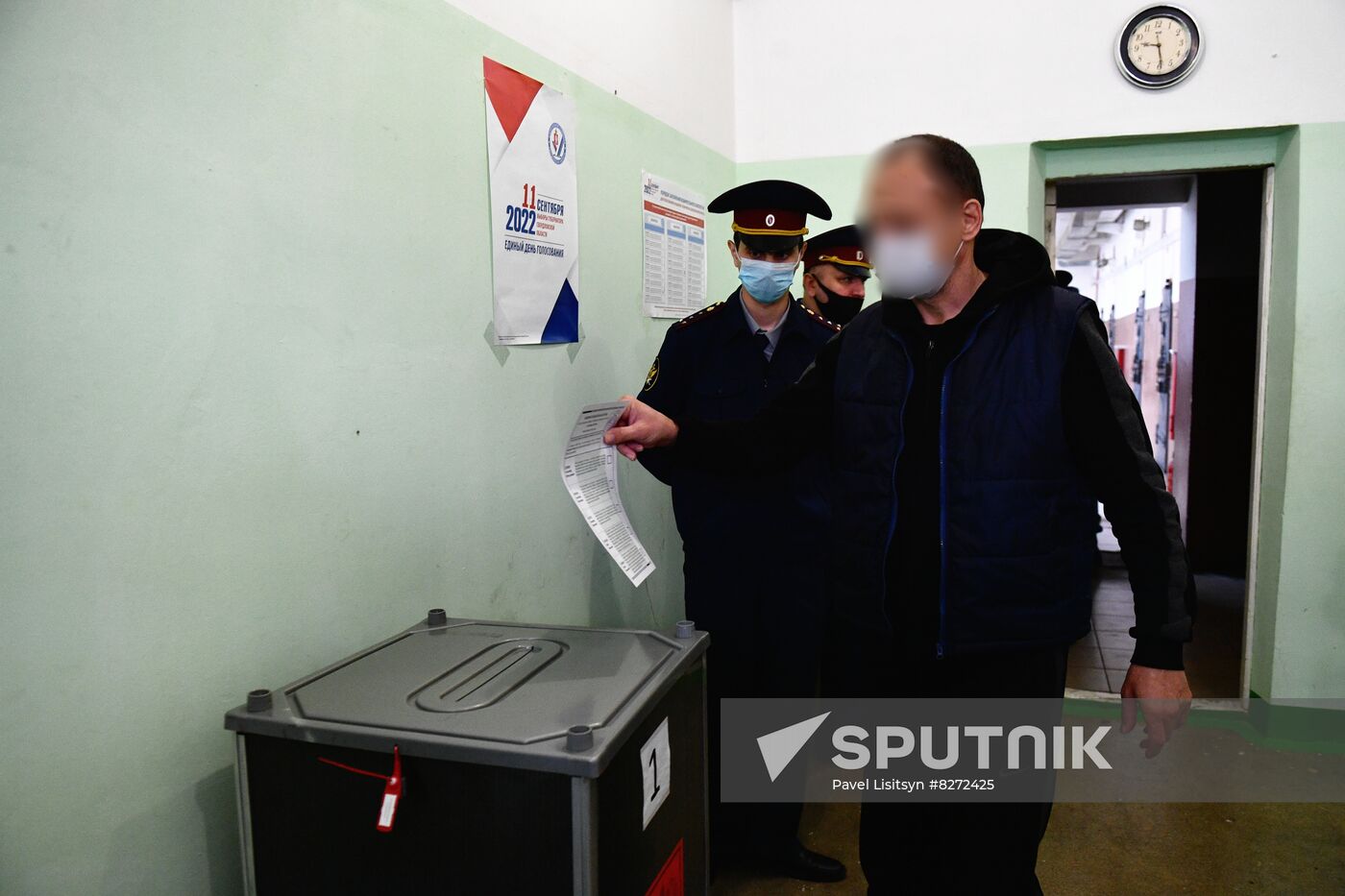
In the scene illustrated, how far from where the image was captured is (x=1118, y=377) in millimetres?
1322

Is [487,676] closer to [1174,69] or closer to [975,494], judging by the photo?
[975,494]

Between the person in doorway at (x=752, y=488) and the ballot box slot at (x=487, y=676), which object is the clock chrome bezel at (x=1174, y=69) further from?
the ballot box slot at (x=487, y=676)

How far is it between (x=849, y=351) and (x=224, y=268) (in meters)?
1.01

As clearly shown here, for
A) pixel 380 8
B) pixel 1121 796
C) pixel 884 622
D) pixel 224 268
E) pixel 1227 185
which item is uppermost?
pixel 1227 185

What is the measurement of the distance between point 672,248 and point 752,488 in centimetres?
88

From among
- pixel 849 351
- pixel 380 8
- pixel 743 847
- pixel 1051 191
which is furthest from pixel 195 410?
pixel 1051 191

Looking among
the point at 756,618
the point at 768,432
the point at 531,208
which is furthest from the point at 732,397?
the point at 531,208

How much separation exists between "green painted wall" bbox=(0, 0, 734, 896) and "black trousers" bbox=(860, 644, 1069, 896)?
2.84ft

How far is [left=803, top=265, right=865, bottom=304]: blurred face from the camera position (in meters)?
2.65

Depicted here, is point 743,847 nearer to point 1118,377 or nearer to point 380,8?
point 1118,377

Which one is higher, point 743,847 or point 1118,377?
point 1118,377

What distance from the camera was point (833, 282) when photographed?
105 inches

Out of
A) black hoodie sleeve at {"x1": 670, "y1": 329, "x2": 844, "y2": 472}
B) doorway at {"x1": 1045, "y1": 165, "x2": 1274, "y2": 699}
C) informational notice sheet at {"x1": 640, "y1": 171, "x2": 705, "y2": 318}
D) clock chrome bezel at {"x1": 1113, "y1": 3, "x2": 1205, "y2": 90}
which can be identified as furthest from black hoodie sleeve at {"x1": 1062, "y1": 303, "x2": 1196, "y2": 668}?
doorway at {"x1": 1045, "y1": 165, "x2": 1274, "y2": 699}

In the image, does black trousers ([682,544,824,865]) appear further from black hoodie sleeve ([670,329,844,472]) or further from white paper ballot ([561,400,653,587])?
white paper ballot ([561,400,653,587])
